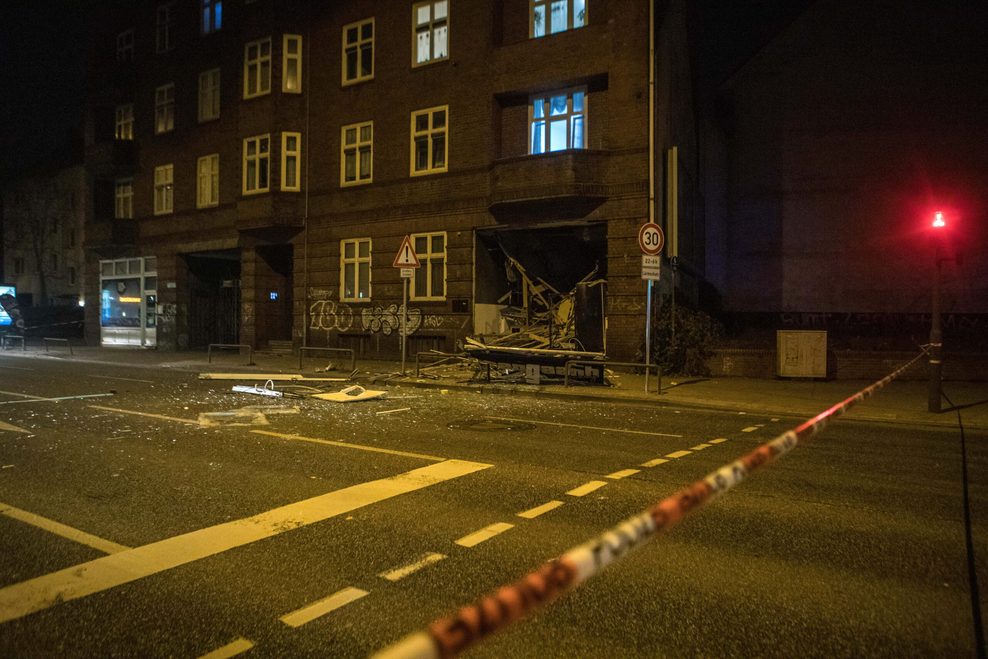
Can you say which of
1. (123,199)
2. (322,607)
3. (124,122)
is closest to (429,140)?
(123,199)

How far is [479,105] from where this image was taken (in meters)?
20.7

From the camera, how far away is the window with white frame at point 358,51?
23.2 m

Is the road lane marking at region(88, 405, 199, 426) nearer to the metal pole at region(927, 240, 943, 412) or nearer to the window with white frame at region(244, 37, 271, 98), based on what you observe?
the metal pole at region(927, 240, 943, 412)

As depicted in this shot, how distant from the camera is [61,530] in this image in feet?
16.4

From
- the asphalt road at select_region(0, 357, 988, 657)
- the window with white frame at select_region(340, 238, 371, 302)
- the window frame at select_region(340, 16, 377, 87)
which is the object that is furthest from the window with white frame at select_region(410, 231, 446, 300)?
the asphalt road at select_region(0, 357, 988, 657)

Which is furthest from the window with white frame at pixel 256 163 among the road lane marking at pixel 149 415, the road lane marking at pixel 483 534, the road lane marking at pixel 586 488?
the road lane marking at pixel 483 534

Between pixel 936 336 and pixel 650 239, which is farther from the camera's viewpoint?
pixel 650 239

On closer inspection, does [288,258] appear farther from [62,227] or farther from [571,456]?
[62,227]

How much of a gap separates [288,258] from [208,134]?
20.3ft

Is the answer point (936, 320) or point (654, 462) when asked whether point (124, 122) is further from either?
point (936, 320)

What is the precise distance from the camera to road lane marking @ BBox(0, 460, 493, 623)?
3.86 metres

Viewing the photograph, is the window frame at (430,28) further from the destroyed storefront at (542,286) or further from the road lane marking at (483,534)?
the road lane marking at (483,534)

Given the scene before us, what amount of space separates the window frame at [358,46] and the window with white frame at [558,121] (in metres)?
6.53

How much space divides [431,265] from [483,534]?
1721cm
